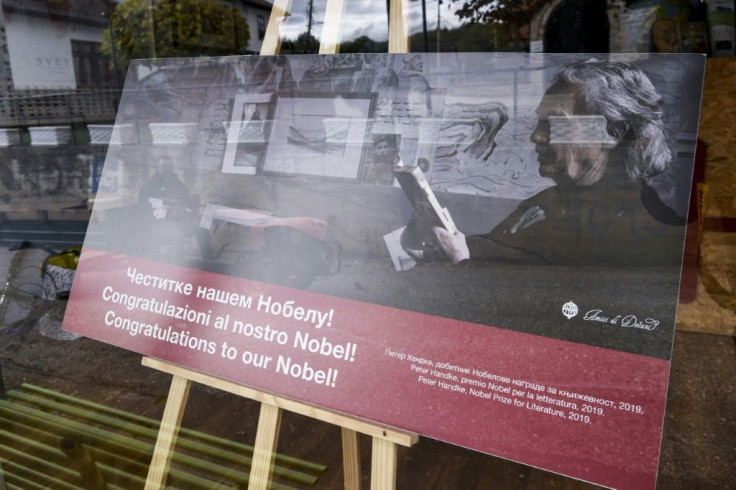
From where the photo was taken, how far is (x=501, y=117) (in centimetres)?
96

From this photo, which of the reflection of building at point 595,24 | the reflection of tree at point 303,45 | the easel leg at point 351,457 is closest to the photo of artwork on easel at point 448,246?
the reflection of tree at point 303,45

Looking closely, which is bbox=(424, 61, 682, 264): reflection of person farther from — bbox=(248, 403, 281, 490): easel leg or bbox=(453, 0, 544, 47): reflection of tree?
bbox=(453, 0, 544, 47): reflection of tree

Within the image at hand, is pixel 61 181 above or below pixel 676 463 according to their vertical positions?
above

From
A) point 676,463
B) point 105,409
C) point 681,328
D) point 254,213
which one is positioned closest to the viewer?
point 254,213

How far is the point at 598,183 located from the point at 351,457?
90cm

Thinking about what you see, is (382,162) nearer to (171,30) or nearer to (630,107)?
(630,107)

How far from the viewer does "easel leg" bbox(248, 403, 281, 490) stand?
1.18 m

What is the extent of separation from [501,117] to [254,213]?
564 mm

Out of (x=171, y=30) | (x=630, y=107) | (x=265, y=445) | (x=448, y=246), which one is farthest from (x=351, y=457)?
(x=171, y=30)

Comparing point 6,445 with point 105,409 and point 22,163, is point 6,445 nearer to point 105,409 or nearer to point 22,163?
point 105,409

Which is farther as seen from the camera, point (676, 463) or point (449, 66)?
point (676, 463)

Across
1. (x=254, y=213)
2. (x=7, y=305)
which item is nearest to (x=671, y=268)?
(x=254, y=213)

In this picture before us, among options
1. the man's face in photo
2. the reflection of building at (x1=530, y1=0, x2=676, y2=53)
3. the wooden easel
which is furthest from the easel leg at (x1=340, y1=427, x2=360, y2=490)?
the reflection of building at (x1=530, y1=0, x2=676, y2=53)

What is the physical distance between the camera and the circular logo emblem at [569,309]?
89 centimetres
